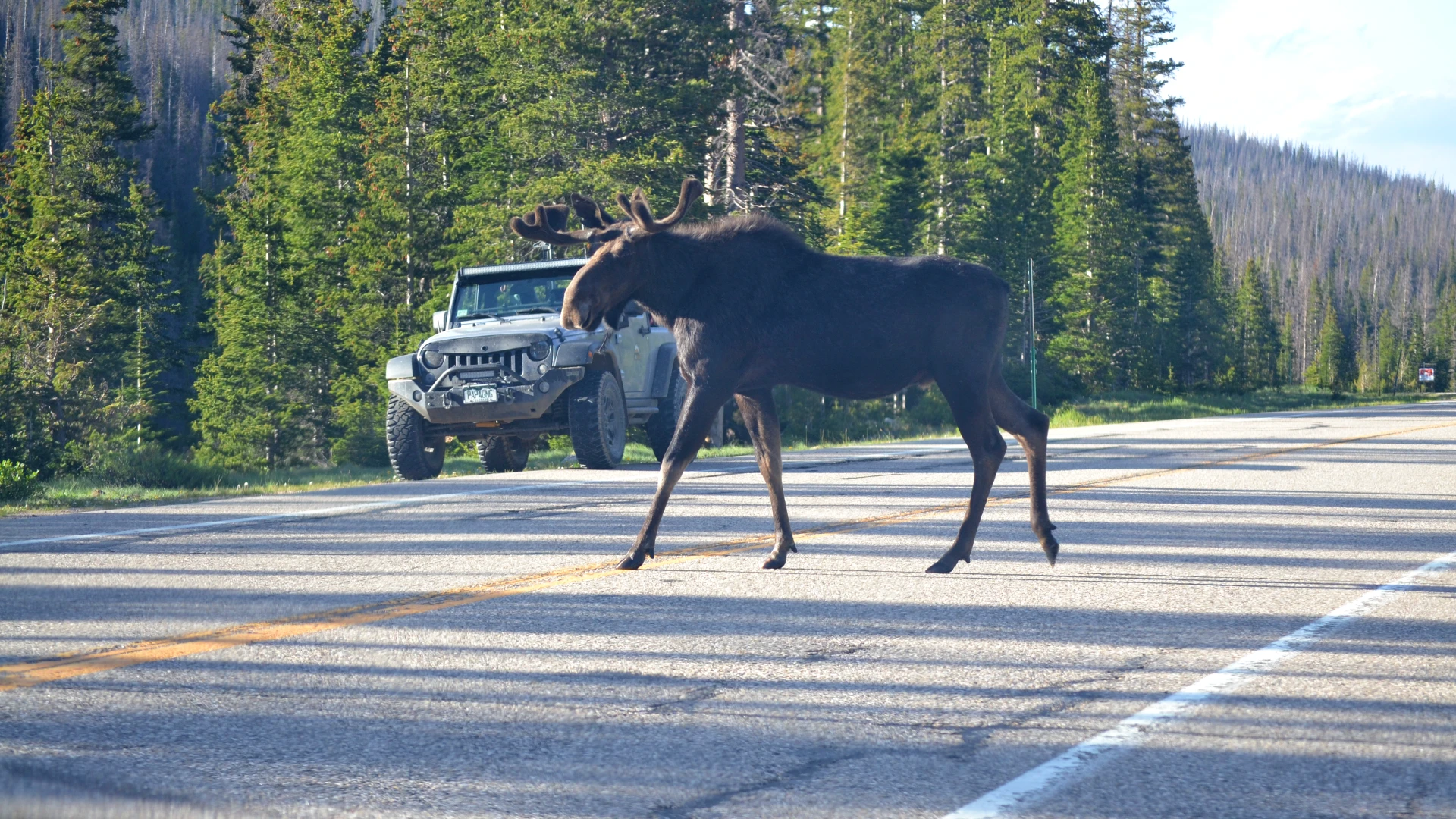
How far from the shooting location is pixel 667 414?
1642cm

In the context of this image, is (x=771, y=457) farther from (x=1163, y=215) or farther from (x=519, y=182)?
(x=1163, y=215)

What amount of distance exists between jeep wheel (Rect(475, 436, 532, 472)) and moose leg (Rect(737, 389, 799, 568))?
9453 mm

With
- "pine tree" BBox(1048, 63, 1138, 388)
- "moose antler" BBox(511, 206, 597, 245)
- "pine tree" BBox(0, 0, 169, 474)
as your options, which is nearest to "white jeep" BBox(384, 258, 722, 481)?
"moose antler" BBox(511, 206, 597, 245)

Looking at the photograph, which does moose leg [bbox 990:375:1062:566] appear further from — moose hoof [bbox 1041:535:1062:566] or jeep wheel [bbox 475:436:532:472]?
jeep wheel [bbox 475:436:532:472]

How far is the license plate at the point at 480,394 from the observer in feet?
47.2

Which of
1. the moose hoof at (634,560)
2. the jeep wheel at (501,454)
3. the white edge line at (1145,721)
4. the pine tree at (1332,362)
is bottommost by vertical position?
→ the white edge line at (1145,721)

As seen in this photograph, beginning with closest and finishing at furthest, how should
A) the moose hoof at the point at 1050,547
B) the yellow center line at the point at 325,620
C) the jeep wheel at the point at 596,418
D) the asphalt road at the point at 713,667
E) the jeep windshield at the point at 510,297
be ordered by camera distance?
the asphalt road at the point at 713,667 < the yellow center line at the point at 325,620 < the moose hoof at the point at 1050,547 < the jeep wheel at the point at 596,418 < the jeep windshield at the point at 510,297

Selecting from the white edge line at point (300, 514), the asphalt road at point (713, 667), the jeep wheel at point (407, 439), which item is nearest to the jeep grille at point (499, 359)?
the jeep wheel at point (407, 439)

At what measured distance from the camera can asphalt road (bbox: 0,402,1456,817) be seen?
3.51 meters

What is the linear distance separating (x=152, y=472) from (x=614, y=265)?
11389mm

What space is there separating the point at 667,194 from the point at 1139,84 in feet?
180

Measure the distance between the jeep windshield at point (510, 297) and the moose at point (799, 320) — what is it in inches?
339

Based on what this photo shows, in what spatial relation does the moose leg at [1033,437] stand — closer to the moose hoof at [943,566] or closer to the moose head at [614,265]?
the moose hoof at [943,566]

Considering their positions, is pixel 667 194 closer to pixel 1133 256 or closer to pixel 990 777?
pixel 990 777
